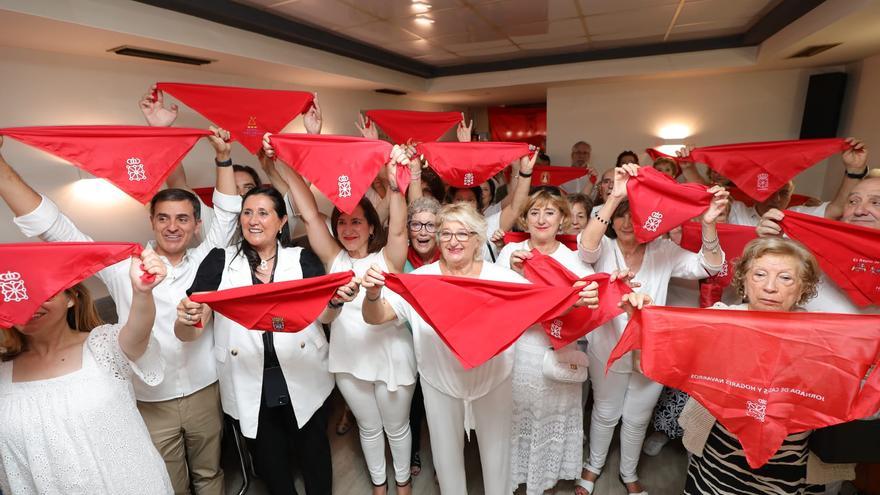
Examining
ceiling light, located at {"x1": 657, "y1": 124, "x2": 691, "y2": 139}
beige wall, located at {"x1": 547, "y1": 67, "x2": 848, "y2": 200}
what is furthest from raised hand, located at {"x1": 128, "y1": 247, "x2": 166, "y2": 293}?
ceiling light, located at {"x1": 657, "y1": 124, "x2": 691, "y2": 139}

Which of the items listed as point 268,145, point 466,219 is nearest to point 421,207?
point 466,219

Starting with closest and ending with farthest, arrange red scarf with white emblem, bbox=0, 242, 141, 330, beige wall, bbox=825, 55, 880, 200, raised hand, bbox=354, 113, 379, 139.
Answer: red scarf with white emblem, bbox=0, 242, 141, 330
raised hand, bbox=354, 113, 379, 139
beige wall, bbox=825, 55, 880, 200

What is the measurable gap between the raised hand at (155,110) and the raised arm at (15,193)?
1.04 m

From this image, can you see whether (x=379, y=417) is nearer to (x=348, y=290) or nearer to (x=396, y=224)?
(x=348, y=290)

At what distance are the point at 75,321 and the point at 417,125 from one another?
350 cm

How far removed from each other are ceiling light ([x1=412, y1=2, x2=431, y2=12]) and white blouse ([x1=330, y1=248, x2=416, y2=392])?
2927 mm

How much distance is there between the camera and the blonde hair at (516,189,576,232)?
2.47 metres

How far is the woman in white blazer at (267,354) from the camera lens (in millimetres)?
2162

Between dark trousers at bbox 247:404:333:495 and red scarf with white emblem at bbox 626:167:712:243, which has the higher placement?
red scarf with white emblem at bbox 626:167:712:243

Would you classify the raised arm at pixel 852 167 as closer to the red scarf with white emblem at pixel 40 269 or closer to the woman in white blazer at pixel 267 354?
the woman in white blazer at pixel 267 354

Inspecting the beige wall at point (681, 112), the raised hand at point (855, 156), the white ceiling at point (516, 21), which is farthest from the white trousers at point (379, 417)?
the beige wall at point (681, 112)

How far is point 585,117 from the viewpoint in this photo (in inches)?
307

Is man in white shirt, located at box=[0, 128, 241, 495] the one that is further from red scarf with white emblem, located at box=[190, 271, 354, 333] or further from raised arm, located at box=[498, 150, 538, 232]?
raised arm, located at box=[498, 150, 538, 232]

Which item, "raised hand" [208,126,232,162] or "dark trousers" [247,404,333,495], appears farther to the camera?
"raised hand" [208,126,232,162]
